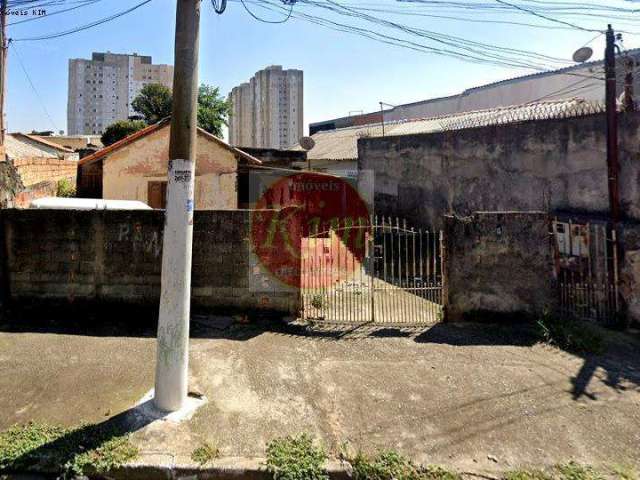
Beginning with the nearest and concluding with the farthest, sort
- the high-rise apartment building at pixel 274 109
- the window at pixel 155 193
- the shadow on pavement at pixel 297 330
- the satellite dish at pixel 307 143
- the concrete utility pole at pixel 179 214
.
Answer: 1. the concrete utility pole at pixel 179 214
2. the shadow on pavement at pixel 297 330
3. the window at pixel 155 193
4. the satellite dish at pixel 307 143
5. the high-rise apartment building at pixel 274 109

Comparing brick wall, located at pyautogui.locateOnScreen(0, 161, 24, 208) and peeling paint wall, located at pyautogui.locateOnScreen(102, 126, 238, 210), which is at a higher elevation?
peeling paint wall, located at pyautogui.locateOnScreen(102, 126, 238, 210)

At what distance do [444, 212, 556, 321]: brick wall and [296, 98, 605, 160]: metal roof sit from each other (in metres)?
3.37

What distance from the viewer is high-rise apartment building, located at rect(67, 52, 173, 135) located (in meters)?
70.8

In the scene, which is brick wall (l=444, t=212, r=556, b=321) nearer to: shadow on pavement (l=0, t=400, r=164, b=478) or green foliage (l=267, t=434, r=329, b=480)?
green foliage (l=267, t=434, r=329, b=480)

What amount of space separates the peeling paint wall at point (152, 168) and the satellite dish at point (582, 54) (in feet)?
30.0

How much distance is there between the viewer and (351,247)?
1240 centimetres

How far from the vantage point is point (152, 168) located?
1279cm

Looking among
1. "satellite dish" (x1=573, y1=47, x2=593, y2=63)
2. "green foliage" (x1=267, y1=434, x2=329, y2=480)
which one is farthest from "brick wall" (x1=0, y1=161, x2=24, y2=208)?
"satellite dish" (x1=573, y1=47, x2=593, y2=63)

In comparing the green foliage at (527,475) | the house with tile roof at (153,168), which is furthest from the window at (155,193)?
the green foliage at (527,475)

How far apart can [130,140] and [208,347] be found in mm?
9372

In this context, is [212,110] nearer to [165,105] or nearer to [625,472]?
[165,105]

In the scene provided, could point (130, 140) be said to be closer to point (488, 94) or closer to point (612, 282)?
point (612, 282)

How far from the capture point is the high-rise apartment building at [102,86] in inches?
2785

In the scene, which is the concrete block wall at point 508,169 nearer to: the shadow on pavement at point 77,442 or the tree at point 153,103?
the shadow on pavement at point 77,442
